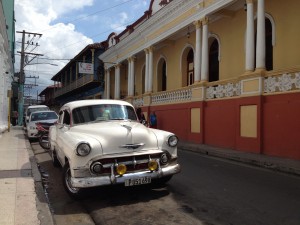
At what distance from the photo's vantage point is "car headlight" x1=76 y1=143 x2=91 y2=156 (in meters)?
5.52

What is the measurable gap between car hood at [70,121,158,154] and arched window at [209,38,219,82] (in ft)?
39.7

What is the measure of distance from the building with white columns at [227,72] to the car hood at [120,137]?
618 cm

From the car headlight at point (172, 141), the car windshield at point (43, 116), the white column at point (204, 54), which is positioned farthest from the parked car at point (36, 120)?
the car headlight at point (172, 141)

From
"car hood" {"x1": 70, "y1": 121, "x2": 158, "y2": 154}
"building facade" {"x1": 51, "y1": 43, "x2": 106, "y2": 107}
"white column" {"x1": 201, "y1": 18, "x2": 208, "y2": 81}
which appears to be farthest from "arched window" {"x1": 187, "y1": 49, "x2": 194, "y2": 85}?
"car hood" {"x1": 70, "y1": 121, "x2": 158, "y2": 154}

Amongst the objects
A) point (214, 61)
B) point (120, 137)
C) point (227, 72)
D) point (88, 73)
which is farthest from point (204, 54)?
point (88, 73)

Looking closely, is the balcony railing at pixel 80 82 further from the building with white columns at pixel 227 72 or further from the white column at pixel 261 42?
the white column at pixel 261 42

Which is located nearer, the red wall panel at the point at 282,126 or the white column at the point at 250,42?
the red wall panel at the point at 282,126

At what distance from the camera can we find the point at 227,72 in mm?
16328

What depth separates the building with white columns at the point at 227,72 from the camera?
37.0ft

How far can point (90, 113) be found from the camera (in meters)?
7.04

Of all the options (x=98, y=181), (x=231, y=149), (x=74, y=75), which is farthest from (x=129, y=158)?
(x=74, y=75)

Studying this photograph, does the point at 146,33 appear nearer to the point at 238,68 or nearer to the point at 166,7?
the point at 166,7

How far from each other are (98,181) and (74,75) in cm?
4007

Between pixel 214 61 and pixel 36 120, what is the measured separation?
9.51 metres
